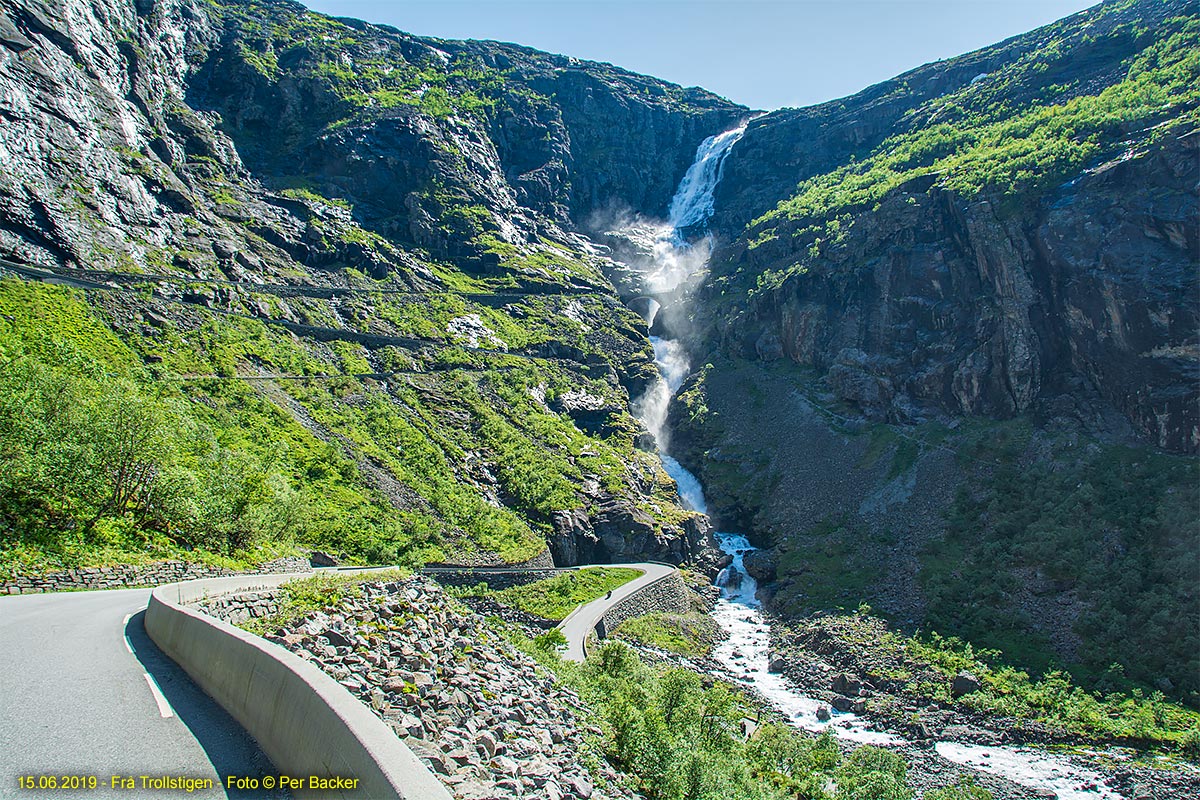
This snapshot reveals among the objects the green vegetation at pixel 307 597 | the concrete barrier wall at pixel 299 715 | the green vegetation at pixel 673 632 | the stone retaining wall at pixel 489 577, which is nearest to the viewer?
the concrete barrier wall at pixel 299 715

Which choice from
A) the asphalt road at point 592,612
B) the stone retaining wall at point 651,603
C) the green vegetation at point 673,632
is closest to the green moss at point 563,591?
the asphalt road at point 592,612

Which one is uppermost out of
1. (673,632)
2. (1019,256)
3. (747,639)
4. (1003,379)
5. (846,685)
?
(1019,256)

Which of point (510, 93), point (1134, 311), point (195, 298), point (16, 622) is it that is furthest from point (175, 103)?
point (1134, 311)

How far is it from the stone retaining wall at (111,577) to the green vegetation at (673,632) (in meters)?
22.6

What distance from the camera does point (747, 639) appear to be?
4934 centimetres

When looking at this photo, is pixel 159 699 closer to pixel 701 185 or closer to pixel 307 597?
pixel 307 597

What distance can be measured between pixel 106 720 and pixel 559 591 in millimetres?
38701

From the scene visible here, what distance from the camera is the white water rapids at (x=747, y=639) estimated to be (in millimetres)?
30891

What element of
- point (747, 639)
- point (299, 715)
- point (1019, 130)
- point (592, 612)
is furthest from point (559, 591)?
point (1019, 130)

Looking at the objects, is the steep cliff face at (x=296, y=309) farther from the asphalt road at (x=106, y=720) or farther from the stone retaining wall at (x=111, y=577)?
the asphalt road at (x=106, y=720)

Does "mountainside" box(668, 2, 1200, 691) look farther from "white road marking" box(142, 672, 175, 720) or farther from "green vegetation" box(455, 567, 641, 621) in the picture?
"white road marking" box(142, 672, 175, 720)

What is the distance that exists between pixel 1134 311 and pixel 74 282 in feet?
307

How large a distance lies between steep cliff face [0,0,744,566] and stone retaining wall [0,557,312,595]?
3.44 feet

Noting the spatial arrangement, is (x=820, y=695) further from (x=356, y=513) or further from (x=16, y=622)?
(x=16, y=622)
